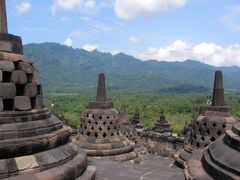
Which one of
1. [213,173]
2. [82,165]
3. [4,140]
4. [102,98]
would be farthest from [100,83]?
[213,173]

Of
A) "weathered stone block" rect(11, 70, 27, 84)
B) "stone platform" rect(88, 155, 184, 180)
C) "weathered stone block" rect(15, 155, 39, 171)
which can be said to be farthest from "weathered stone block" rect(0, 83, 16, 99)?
"stone platform" rect(88, 155, 184, 180)

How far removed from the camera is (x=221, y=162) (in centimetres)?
414

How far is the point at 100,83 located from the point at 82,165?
21.5ft

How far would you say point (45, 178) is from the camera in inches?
193

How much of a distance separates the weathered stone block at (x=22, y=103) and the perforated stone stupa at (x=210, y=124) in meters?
5.53

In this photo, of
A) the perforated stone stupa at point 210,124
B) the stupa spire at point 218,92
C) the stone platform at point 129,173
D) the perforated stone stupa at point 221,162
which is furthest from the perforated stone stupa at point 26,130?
the stupa spire at point 218,92

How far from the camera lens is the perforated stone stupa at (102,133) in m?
11.6

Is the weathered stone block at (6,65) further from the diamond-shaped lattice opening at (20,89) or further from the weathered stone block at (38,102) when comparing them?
the weathered stone block at (38,102)

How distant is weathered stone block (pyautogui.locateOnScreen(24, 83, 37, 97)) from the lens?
218 inches

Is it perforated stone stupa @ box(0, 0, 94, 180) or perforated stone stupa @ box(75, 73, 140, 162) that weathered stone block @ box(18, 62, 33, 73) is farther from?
perforated stone stupa @ box(75, 73, 140, 162)

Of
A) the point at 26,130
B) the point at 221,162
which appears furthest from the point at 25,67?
the point at 221,162

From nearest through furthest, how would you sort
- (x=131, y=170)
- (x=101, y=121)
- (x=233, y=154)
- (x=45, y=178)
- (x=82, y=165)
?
(x=233, y=154)
(x=45, y=178)
(x=82, y=165)
(x=131, y=170)
(x=101, y=121)

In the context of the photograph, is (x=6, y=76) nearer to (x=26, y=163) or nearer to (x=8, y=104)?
(x=8, y=104)

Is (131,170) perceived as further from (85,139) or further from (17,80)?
(85,139)
